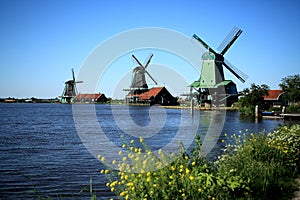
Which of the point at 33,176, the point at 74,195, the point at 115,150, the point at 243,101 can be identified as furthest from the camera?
the point at 243,101

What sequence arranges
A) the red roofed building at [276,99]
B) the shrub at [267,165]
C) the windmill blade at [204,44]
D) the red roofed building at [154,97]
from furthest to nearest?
the red roofed building at [154,97], the red roofed building at [276,99], the windmill blade at [204,44], the shrub at [267,165]

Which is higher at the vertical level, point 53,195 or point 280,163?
point 280,163

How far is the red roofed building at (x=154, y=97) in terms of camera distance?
267 ft

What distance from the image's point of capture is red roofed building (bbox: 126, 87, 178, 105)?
81531 mm

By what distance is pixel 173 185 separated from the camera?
502cm

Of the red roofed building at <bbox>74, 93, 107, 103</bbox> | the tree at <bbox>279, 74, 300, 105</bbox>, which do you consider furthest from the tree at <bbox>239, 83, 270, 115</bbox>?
the red roofed building at <bbox>74, 93, 107, 103</bbox>

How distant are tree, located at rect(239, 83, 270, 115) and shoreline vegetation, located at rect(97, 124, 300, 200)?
→ 38799 millimetres

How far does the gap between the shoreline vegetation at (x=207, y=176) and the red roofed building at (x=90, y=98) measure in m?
101

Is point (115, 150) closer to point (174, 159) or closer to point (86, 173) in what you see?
point (86, 173)

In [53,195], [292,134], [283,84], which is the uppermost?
[283,84]

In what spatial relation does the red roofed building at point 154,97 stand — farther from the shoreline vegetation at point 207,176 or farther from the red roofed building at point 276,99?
the shoreline vegetation at point 207,176

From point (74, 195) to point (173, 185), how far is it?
4.51 m

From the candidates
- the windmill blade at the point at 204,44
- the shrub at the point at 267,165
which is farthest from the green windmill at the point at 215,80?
the shrub at the point at 267,165

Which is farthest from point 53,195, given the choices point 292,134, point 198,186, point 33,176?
point 292,134
